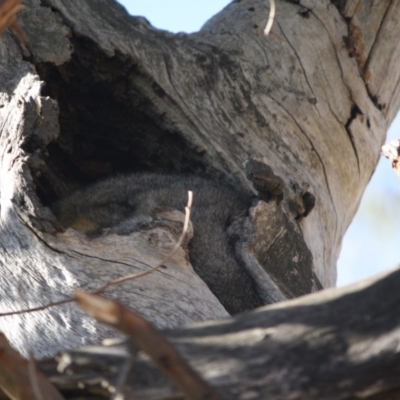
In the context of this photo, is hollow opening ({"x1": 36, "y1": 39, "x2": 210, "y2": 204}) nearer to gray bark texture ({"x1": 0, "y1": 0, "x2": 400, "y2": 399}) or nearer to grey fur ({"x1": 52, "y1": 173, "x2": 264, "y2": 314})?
gray bark texture ({"x1": 0, "y1": 0, "x2": 400, "y2": 399})

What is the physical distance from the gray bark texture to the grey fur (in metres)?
0.07

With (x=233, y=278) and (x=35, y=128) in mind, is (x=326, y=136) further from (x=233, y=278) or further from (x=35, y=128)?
(x=35, y=128)

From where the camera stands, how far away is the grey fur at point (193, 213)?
109 inches

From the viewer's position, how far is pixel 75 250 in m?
2.37

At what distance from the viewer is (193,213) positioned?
9.96 ft

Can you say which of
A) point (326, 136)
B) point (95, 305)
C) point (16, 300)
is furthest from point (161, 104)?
point (95, 305)

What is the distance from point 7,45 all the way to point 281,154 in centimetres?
117

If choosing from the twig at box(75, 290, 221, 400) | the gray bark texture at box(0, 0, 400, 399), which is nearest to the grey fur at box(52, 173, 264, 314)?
the gray bark texture at box(0, 0, 400, 399)

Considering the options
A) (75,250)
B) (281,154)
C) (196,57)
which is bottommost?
(75,250)

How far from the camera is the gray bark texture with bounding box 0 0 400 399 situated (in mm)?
2270

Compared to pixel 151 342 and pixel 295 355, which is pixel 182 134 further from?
pixel 151 342

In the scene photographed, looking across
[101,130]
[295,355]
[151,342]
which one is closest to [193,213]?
[101,130]

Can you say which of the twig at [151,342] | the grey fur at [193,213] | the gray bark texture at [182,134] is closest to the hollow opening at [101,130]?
the gray bark texture at [182,134]

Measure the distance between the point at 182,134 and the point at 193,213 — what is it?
42cm
